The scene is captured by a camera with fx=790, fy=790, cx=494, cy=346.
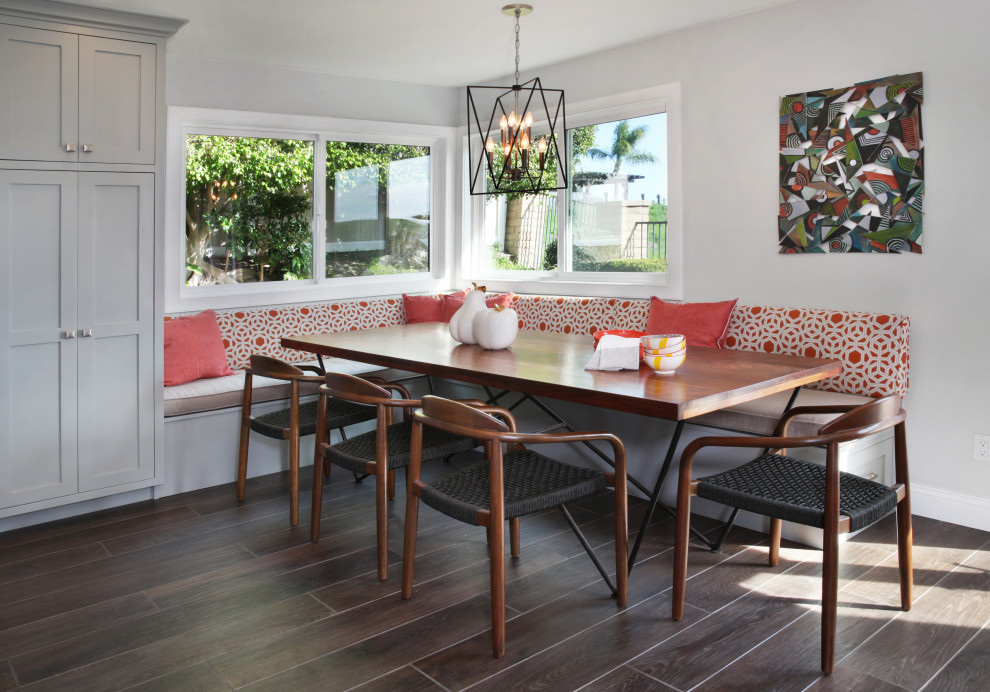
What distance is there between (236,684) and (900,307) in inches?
120

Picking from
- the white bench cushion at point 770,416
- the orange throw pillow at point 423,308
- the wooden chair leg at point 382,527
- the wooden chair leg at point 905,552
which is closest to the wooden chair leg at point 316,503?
the wooden chair leg at point 382,527

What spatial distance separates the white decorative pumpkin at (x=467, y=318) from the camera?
11.5 feet

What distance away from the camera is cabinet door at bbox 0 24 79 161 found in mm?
3170

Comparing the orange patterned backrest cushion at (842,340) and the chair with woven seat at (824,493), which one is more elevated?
the orange patterned backrest cushion at (842,340)

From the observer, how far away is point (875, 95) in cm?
352

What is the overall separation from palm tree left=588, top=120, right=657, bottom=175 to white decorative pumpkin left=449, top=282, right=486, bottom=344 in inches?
67.2

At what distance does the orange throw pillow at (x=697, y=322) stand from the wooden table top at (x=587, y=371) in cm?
57

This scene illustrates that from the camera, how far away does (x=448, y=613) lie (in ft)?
8.35

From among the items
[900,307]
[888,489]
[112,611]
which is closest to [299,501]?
[112,611]

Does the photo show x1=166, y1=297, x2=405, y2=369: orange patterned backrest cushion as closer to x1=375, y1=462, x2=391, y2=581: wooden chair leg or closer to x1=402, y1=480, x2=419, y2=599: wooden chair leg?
x1=375, y1=462, x2=391, y2=581: wooden chair leg

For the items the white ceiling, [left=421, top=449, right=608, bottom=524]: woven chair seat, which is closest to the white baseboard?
[left=421, top=449, right=608, bottom=524]: woven chair seat

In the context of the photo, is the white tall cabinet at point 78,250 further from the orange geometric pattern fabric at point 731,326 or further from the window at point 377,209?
the window at point 377,209

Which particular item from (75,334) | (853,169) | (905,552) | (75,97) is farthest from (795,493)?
(75,97)

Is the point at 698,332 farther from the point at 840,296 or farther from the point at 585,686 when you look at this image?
the point at 585,686
